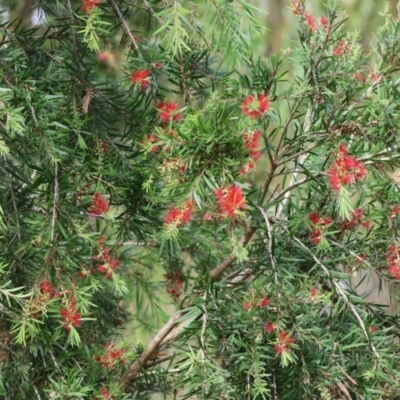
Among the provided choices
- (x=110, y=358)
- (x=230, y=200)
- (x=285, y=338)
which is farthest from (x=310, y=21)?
(x=110, y=358)

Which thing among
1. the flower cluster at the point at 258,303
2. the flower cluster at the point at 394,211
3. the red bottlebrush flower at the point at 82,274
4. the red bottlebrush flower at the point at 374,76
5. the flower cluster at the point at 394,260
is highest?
the red bottlebrush flower at the point at 374,76

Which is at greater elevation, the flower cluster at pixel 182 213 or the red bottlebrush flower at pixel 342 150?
the red bottlebrush flower at pixel 342 150

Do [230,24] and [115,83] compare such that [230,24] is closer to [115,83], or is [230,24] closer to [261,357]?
[115,83]

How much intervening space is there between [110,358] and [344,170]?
396 millimetres

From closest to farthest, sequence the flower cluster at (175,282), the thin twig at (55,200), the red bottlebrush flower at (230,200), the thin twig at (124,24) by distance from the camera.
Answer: the red bottlebrush flower at (230,200) < the thin twig at (55,200) < the thin twig at (124,24) < the flower cluster at (175,282)

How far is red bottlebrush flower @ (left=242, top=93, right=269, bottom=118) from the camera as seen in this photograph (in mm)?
665

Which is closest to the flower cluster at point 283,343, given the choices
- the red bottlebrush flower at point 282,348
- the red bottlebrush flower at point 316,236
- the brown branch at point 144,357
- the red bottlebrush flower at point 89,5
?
the red bottlebrush flower at point 282,348

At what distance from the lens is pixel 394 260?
0.68 m

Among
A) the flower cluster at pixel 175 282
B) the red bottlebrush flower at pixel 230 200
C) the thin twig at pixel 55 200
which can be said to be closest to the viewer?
the red bottlebrush flower at pixel 230 200

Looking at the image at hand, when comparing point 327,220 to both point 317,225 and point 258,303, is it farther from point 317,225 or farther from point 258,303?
point 258,303

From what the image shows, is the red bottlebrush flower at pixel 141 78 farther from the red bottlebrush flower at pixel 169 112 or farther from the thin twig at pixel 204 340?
the thin twig at pixel 204 340

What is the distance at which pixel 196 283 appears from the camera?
761 mm

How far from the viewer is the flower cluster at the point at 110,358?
2.62 feet

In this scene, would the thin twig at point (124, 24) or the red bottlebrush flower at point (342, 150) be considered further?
the thin twig at point (124, 24)
